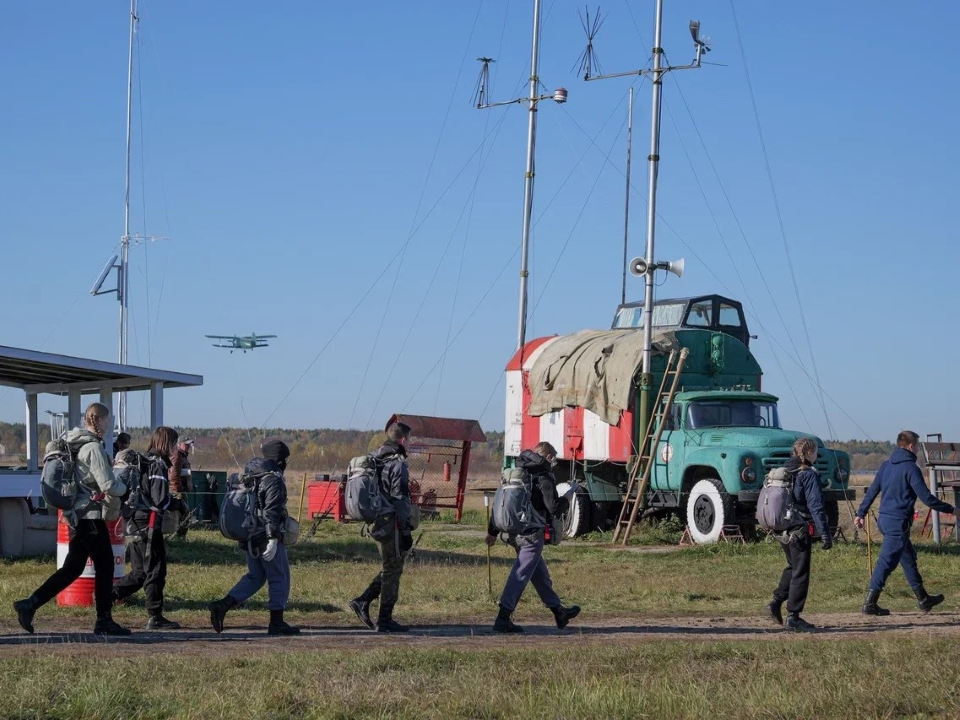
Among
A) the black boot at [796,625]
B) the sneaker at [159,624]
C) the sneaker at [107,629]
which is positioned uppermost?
the sneaker at [107,629]

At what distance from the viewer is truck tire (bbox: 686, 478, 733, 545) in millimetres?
21438

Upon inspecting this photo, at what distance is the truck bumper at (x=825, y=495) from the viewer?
21.0 meters

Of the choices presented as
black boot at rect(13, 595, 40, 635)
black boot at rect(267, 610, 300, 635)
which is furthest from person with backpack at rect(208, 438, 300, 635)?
black boot at rect(13, 595, 40, 635)

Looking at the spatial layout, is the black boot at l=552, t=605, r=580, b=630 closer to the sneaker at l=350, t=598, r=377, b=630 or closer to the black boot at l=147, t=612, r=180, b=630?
the sneaker at l=350, t=598, r=377, b=630

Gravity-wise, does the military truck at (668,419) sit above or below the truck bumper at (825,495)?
above

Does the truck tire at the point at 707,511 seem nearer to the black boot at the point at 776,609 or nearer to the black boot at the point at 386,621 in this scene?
the black boot at the point at 776,609

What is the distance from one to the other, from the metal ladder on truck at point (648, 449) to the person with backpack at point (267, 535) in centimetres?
1267

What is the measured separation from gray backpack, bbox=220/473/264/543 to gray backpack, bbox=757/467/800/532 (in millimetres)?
4567

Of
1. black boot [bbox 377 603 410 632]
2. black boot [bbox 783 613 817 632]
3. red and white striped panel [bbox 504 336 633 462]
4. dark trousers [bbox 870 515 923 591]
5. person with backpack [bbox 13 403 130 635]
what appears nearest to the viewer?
person with backpack [bbox 13 403 130 635]

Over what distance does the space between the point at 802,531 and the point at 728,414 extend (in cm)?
1119

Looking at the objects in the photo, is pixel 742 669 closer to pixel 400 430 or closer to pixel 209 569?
pixel 400 430

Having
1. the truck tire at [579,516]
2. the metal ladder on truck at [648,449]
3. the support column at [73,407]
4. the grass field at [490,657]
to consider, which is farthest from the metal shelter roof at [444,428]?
the grass field at [490,657]

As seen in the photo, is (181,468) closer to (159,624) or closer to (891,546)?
(159,624)

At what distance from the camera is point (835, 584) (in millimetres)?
15898
